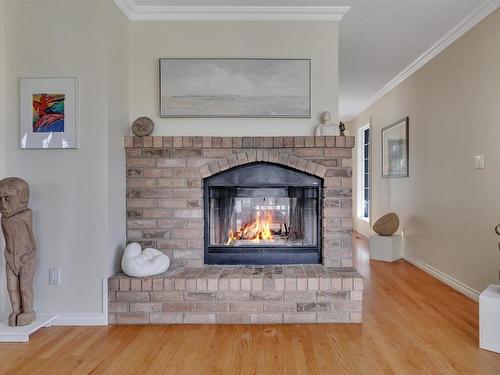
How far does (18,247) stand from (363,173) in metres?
5.83

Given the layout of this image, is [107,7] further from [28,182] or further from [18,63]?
[28,182]

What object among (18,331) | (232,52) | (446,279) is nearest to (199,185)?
(232,52)

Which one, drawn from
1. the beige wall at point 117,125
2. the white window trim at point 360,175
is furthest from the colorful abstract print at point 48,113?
the white window trim at point 360,175

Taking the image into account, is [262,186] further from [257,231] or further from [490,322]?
[490,322]

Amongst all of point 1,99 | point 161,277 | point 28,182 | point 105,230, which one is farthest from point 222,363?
point 1,99

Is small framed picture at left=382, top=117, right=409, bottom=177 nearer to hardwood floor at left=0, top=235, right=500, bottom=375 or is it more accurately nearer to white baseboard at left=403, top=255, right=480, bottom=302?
white baseboard at left=403, top=255, right=480, bottom=302

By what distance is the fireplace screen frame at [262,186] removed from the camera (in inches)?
106

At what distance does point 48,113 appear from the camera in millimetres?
2334

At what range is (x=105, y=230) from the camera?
235cm

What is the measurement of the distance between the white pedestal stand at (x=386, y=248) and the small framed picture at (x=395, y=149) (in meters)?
0.82

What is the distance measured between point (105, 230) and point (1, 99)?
3.72 feet

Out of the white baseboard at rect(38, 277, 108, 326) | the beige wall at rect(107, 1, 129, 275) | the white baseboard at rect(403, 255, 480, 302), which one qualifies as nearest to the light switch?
the white baseboard at rect(403, 255, 480, 302)

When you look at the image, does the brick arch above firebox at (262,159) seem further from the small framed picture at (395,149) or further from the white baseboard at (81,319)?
the small framed picture at (395,149)

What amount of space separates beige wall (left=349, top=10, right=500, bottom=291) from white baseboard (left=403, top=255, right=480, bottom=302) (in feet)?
0.15
